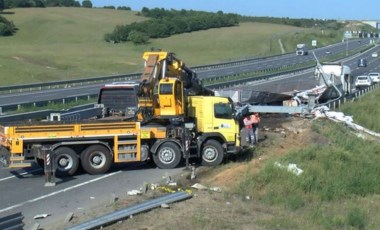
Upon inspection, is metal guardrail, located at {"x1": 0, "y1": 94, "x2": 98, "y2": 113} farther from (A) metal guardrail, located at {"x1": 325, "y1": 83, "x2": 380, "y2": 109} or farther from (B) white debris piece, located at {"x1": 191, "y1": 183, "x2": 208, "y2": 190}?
(B) white debris piece, located at {"x1": 191, "y1": 183, "x2": 208, "y2": 190}

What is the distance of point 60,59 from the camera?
314 feet

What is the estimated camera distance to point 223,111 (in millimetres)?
21172

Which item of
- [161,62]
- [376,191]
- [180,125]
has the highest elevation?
[161,62]

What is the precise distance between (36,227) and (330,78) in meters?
35.2

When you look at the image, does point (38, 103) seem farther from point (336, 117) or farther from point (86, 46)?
point (86, 46)

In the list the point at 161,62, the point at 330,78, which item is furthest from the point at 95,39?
the point at 161,62

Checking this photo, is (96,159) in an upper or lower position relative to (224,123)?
lower

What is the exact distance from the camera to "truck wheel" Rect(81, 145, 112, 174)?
63.5ft

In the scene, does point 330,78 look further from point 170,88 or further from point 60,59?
point 60,59

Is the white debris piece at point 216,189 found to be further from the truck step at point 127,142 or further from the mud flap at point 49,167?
Result: the mud flap at point 49,167

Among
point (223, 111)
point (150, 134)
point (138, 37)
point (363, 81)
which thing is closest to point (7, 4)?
point (138, 37)

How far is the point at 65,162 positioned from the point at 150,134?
2.61 metres

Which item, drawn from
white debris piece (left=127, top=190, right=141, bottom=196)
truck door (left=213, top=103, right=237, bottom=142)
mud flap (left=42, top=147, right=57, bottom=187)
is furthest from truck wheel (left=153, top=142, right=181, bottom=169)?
white debris piece (left=127, top=190, right=141, bottom=196)

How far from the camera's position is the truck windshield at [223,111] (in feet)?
69.3
